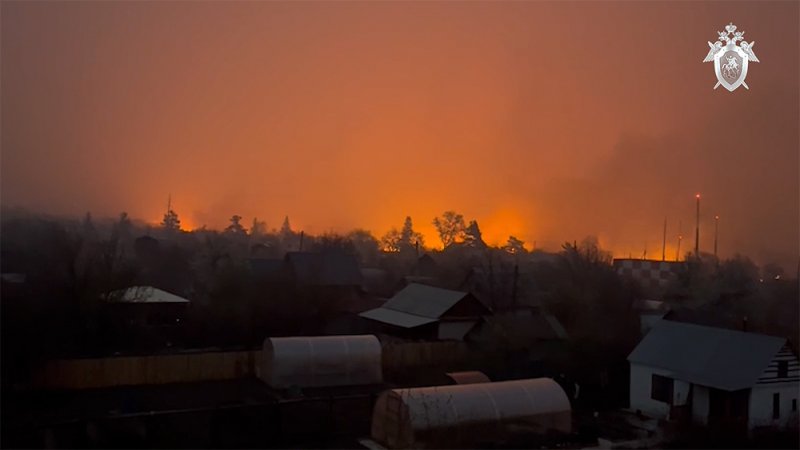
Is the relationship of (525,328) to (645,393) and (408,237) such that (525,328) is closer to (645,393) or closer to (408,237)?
(645,393)

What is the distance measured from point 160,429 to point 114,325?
9.88 meters

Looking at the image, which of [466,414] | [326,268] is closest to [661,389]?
[466,414]

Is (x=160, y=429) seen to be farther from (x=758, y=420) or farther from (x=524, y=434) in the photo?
(x=758, y=420)

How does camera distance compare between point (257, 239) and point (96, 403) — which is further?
point (257, 239)

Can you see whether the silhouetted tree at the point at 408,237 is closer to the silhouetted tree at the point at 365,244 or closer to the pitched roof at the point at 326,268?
the silhouetted tree at the point at 365,244

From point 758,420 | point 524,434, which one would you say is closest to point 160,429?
point 524,434

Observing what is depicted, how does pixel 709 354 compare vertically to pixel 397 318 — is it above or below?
above

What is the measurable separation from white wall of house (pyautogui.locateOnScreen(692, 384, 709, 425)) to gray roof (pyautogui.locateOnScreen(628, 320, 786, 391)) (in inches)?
12.1

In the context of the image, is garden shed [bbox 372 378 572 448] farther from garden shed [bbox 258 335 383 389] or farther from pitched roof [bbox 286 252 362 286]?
pitched roof [bbox 286 252 362 286]

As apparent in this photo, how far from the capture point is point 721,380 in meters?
15.5

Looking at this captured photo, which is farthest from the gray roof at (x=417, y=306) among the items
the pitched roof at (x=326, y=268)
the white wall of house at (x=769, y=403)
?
the white wall of house at (x=769, y=403)

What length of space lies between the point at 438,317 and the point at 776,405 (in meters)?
12.0

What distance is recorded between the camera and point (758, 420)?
50.2 feet

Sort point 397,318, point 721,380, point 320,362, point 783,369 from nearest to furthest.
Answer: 1. point 721,380
2. point 783,369
3. point 320,362
4. point 397,318
